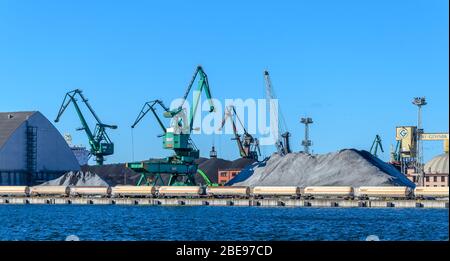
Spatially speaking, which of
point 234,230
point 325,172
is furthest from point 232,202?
point 234,230

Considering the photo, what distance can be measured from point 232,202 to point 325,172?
37.3 meters

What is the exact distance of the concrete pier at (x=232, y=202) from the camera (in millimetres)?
130125

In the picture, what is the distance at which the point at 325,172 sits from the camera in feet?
583

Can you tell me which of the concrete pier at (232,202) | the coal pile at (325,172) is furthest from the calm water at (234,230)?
the coal pile at (325,172)

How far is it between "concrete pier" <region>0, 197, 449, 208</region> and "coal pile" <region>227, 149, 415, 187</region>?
29741mm

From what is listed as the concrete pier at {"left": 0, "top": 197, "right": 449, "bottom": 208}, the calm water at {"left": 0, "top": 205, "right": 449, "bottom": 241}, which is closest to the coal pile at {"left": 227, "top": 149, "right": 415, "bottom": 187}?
the concrete pier at {"left": 0, "top": 197, "right": 449, "bottom": 208}

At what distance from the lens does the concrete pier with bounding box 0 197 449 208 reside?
13012 cm

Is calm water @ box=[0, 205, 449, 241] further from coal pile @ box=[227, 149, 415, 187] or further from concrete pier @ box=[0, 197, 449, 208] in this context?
coal pile @ box=[227, 149, 415, 187]

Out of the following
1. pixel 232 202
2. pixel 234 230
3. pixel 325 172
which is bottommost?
pixel 232 202

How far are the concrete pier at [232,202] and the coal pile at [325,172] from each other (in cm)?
2974

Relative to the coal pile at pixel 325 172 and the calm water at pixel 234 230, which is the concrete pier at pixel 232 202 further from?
the calm water at pixel 234 230

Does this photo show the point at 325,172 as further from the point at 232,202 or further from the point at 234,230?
the point at 234,230
